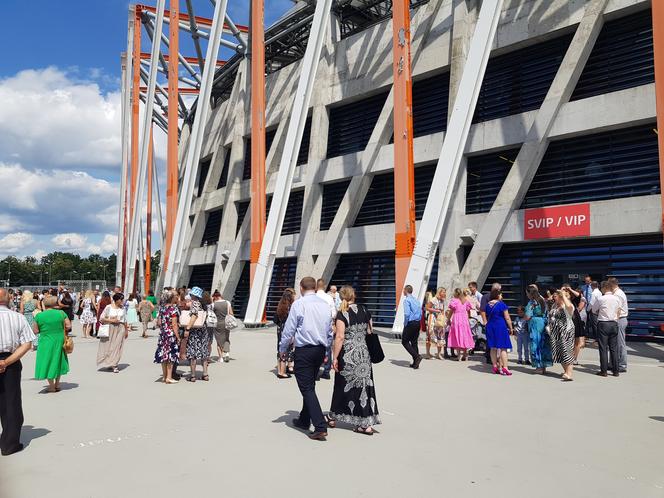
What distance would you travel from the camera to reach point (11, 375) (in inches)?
204

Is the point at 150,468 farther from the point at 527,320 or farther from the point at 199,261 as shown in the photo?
the point at 199,261

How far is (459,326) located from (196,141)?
18734mm

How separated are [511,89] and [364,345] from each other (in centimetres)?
1469

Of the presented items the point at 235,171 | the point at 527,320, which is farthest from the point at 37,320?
the point at 235,171

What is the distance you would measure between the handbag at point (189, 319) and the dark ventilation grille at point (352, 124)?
570 inches

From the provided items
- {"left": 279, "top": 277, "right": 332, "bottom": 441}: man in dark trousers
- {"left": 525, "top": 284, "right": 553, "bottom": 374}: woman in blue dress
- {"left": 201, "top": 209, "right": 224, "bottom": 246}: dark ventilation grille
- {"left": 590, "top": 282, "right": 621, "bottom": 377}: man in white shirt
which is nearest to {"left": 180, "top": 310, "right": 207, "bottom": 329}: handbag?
{"left": 279, "top": 277, "right": 332, "bottom": 441}: man in dark trousers

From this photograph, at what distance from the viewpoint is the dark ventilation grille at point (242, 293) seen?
1059 inches

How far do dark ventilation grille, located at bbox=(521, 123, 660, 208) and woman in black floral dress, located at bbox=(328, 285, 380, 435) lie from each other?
12.2 meters

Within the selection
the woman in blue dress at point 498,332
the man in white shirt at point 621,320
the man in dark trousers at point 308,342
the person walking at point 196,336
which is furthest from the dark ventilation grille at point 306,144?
the man in dark trousers at point 308,342

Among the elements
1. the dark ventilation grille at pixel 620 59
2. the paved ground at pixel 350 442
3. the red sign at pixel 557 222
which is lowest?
the paved ground at pixel 350 442

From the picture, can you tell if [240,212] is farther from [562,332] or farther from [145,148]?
[562,332]

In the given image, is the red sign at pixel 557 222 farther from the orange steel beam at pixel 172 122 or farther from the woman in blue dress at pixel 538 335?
the orange steel beam at pixel 172 122

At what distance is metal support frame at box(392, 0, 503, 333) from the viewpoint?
14.9m

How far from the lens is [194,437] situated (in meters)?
5.48
